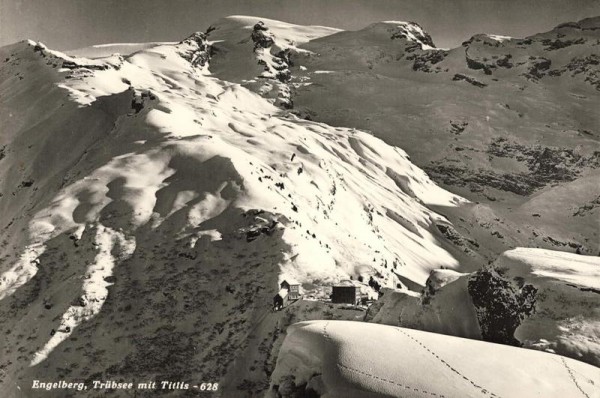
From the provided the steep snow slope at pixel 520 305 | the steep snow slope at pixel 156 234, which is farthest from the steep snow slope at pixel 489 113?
the steep snow slope at pixel 520 305

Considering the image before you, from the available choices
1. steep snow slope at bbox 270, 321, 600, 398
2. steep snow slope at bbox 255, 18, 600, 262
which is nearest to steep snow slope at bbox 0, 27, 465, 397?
steep snow slope at bbox 270, 321, 600, 398

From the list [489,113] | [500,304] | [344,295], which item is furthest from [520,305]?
[489,113]

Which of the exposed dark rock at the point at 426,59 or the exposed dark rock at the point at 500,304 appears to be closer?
the exposed dark rock at the point at 500,304

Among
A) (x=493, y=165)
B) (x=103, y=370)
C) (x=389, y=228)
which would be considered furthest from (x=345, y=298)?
(x=493, y=165)

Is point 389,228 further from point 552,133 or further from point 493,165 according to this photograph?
point 552,133

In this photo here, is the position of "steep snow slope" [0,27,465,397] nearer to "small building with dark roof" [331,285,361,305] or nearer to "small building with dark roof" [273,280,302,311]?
"small building with dark roof" [273,280,302,311]

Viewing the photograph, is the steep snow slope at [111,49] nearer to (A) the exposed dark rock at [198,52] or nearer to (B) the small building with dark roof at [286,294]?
(A) the exposed dark rock at [198,52]
